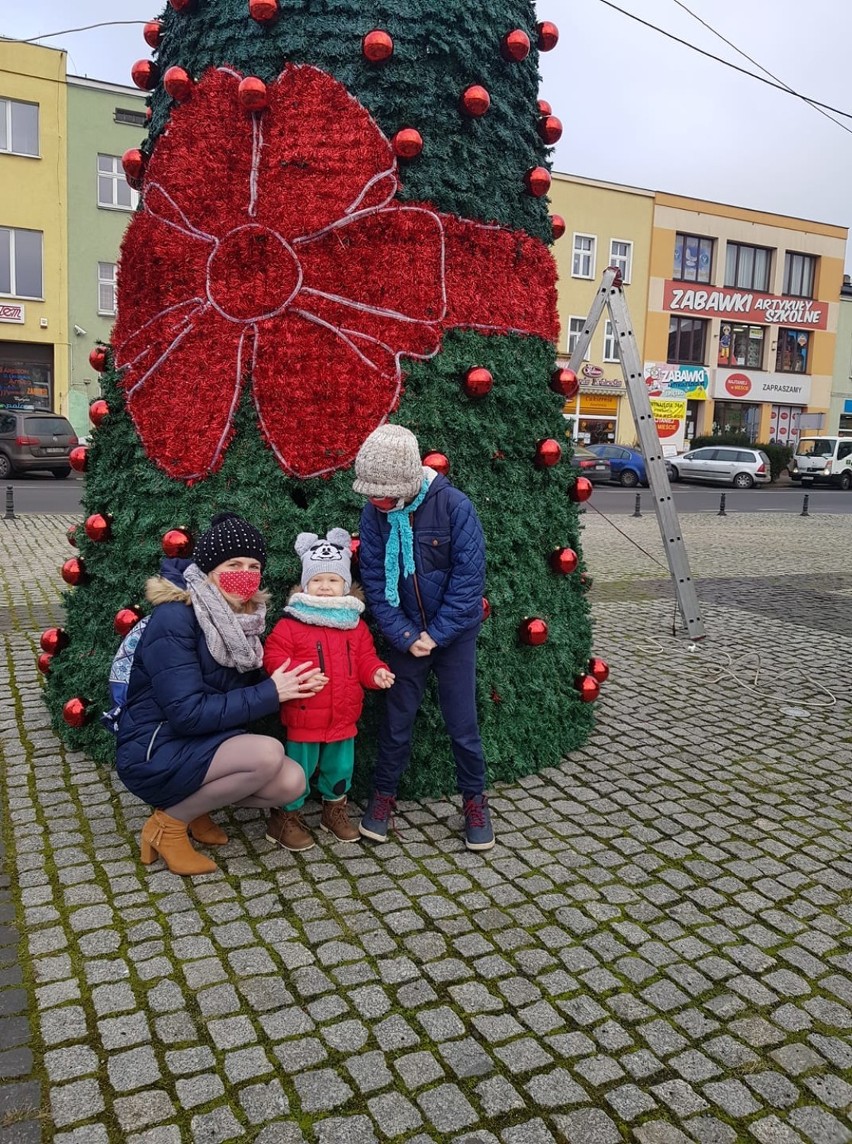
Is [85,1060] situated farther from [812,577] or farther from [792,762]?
[812,577]

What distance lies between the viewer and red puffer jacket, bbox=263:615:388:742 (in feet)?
12.3

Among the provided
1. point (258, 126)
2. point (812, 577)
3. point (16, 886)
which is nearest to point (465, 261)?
point (258, 126)

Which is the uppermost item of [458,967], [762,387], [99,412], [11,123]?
[11,123]

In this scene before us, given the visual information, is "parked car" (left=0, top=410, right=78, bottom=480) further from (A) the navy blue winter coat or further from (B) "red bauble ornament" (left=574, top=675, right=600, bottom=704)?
(A) the navy blue winter coat

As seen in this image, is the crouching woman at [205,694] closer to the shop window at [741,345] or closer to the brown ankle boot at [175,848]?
the brown ankle boot at [175,848]

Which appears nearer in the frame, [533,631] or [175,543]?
[175,543]

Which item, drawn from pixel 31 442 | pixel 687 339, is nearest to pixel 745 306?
pixel 687 339

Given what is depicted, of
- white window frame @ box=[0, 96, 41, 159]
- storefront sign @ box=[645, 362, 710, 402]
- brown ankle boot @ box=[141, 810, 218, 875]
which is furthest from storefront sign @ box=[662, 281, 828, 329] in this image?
brown ankle boot @ box=[141, 810, 218, 875]

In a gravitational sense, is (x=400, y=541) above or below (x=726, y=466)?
above

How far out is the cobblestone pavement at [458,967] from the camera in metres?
2.50

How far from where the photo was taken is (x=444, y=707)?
3990 millimetres

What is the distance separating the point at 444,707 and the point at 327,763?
562 millimetres

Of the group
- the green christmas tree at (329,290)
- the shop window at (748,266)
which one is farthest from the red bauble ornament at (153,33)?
the shop window at (748,266)

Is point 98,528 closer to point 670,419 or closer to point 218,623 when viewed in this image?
point 218,623
